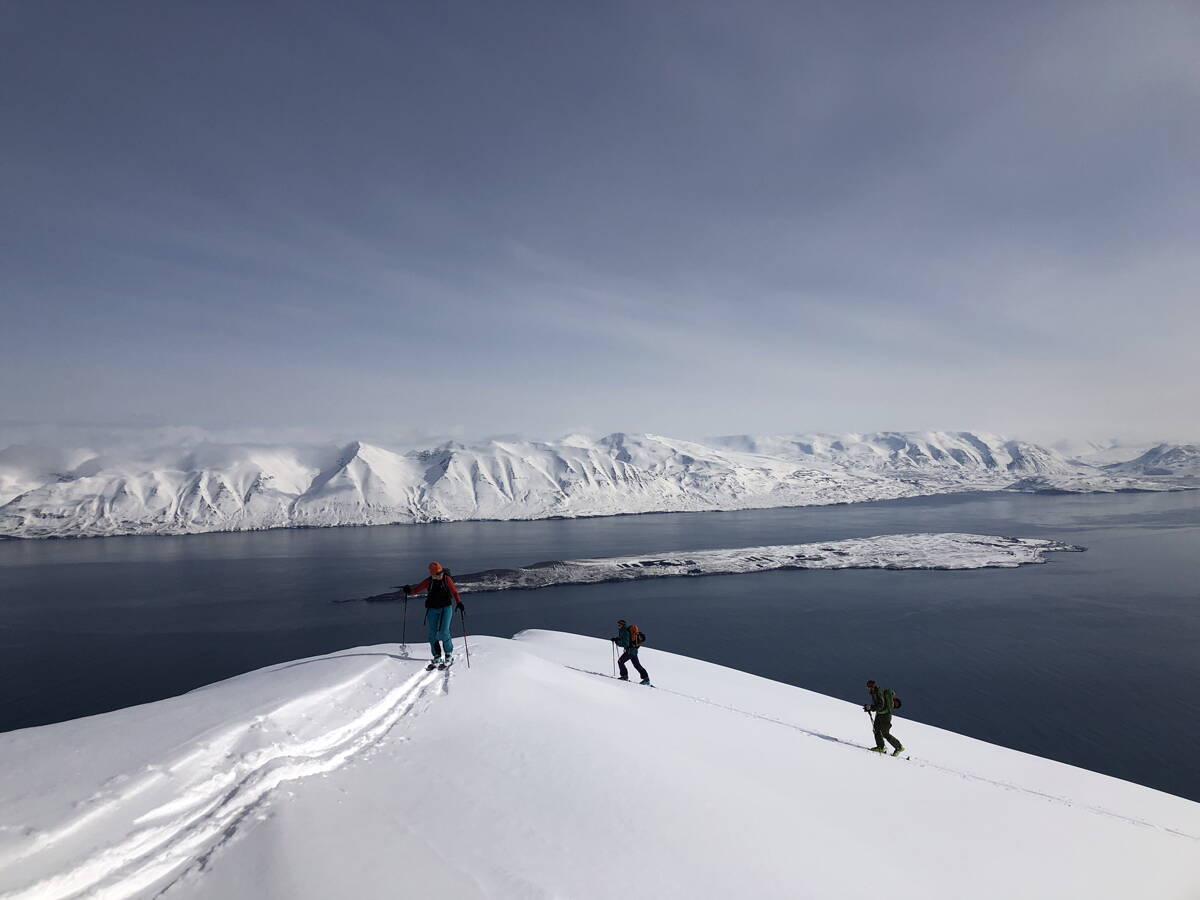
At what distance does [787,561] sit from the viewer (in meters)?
66.3

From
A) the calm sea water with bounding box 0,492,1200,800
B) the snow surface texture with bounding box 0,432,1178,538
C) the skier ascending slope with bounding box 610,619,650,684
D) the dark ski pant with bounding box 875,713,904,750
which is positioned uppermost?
the snow surface texture with bounding box 0,432,1178,538

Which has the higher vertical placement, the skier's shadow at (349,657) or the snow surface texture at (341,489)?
the snow surface texture at (341,489)

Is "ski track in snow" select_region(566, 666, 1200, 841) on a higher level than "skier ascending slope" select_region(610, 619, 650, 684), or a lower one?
lower

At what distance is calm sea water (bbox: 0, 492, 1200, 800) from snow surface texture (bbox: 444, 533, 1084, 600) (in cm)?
330

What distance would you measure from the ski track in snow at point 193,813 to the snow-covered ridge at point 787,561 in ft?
174

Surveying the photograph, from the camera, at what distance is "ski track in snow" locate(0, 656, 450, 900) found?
12.1 feet

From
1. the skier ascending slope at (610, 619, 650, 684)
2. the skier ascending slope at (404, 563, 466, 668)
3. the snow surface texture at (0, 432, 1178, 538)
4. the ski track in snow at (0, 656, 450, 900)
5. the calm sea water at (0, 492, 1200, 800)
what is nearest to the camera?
the ski track in snow at (0, 656, 450, 900)

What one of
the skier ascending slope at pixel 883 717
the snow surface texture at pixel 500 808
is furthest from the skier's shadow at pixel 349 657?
the skier ascending slope at pixel 883 717

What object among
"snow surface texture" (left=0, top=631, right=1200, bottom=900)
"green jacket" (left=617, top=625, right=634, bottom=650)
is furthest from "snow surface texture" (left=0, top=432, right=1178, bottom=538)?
"snow surface texture" (left=0, top=631, right=1200, bottom=900)

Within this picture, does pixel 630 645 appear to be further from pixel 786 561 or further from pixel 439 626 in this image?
pixel 786 561

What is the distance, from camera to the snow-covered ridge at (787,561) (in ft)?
198

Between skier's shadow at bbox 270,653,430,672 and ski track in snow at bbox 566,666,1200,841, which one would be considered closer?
ski track in snow at bbox 566,666,1200,841

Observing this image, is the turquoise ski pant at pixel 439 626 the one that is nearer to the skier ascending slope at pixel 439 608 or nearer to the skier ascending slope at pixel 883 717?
the skier ascending slope at pixel 439 608

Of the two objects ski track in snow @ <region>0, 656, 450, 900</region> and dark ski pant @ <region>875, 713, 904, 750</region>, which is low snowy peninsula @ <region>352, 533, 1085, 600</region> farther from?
ski track in snow @ <region>0, 656, 450, 900</region>
